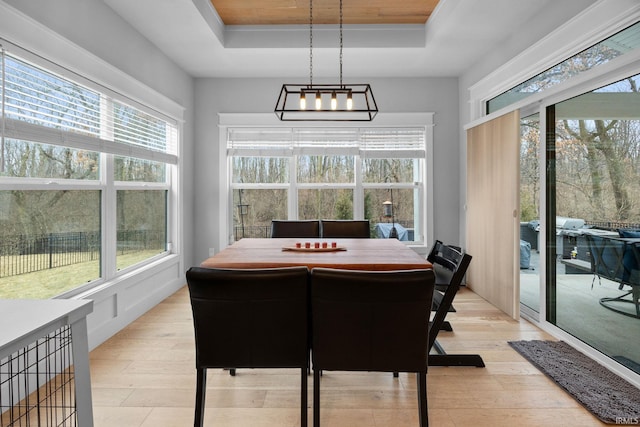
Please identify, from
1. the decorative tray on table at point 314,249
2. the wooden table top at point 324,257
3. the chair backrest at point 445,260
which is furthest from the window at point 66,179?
the chair backrest at point 445,260

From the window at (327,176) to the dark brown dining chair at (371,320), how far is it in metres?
3.38

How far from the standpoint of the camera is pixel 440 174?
5016mm

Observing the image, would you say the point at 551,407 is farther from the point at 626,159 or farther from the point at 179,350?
the point at 179,350

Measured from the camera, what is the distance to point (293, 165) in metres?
5.05

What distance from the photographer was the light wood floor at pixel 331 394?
6.60ft

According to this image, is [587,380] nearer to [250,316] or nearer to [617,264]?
[617,264]

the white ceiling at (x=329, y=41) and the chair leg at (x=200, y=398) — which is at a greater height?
the white ceiling at (x=329, y=41)

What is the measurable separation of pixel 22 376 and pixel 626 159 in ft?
12.4

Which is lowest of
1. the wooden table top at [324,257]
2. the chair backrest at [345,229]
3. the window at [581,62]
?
the wooden table top at [324,257]

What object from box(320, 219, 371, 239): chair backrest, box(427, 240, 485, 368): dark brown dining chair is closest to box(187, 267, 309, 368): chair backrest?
box(427, 240, 485, 368): dark brown dining chair

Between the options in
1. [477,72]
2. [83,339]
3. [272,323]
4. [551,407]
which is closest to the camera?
[83,339]

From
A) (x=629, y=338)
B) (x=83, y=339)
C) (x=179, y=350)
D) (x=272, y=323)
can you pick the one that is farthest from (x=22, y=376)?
(x=629, y=338)

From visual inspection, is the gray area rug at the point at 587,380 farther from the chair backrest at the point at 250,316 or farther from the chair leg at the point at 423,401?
the chair backrest at the point at 250,316

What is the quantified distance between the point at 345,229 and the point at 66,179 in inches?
93.5
